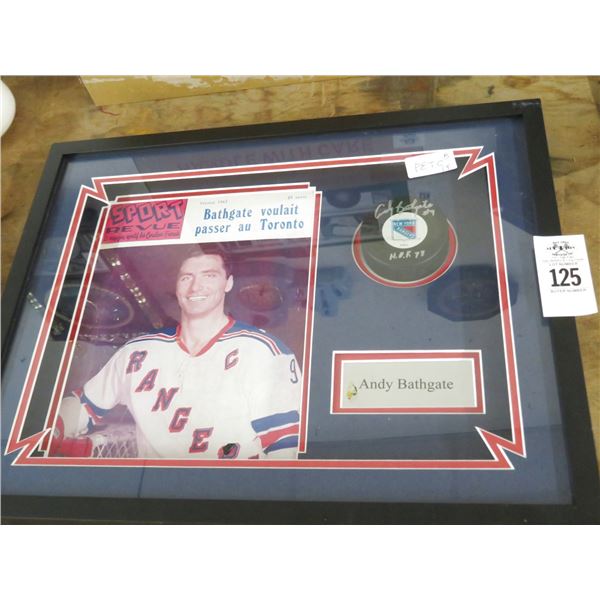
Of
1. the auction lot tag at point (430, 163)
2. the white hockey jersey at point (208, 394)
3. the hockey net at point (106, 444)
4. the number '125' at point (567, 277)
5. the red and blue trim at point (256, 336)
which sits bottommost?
the hockey net at point (106, 444)

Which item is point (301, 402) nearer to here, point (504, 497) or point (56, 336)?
point (504, 497)

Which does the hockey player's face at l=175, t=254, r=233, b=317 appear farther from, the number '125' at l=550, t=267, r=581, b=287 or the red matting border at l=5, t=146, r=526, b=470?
the number '125' at l=550, t=267, r=581, b=287

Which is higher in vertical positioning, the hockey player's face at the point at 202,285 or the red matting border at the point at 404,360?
the hockey player's face at the point at 202,285

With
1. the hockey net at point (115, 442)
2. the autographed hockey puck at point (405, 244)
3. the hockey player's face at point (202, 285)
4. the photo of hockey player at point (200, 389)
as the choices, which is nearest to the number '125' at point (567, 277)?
the autographed hockey puck at point (405, 244)

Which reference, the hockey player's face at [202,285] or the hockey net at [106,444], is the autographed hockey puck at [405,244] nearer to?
the hockey player's face at [202,285]

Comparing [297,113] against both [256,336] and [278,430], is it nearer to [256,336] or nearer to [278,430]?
[256,336]

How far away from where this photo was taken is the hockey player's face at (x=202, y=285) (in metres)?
0.97

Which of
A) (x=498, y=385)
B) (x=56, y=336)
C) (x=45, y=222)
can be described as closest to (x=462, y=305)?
(x=498, y=385)

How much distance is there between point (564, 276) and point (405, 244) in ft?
0.82

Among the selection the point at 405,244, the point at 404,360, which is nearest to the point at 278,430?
the point at 404,360

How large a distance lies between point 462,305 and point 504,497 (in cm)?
28

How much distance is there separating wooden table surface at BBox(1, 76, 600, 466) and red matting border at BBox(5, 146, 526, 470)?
0.49 feet

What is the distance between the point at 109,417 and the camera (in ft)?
2.96

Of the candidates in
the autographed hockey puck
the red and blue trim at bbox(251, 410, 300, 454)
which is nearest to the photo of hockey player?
the red and blue trim at bbox(251, 410, 300, 454)
